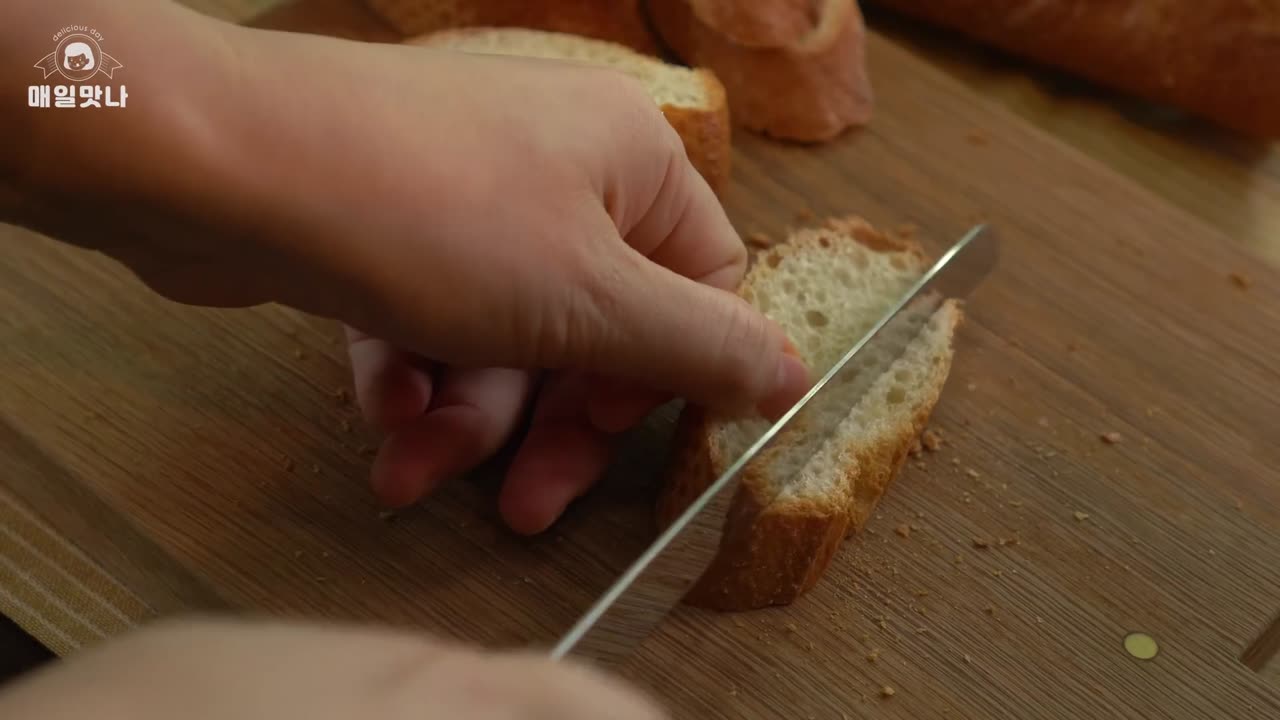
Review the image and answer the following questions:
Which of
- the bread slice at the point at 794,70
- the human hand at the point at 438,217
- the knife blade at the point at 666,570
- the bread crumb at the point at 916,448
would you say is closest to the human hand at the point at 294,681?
the knife blade at the point at 666,570

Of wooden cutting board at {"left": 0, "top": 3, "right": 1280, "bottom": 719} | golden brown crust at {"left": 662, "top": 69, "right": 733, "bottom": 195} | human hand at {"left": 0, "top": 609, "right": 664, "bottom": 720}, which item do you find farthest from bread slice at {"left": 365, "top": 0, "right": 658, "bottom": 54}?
human hand at {"left": 0, "top": 609, "right": 664, "bottom": 720}

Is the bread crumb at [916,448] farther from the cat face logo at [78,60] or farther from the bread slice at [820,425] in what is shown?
the cat face logo at [78,60]

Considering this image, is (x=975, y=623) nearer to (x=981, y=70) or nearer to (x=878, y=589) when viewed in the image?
(x=878, y=589)

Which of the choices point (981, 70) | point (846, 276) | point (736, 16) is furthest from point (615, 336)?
point (981, 70)

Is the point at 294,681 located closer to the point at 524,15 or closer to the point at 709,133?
the point at 709,133

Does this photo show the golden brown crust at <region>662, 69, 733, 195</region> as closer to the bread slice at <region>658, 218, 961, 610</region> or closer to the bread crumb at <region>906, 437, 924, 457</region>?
the bread slice at <region>658, 218, 961, 610</region>
